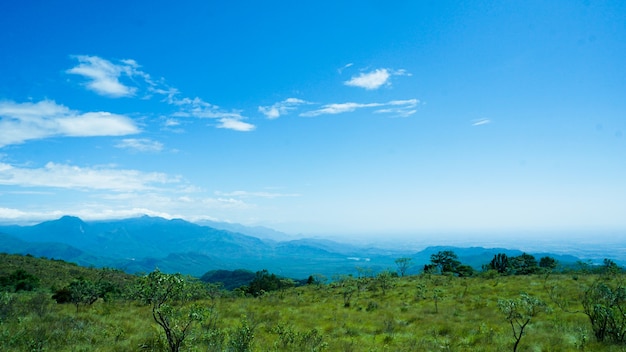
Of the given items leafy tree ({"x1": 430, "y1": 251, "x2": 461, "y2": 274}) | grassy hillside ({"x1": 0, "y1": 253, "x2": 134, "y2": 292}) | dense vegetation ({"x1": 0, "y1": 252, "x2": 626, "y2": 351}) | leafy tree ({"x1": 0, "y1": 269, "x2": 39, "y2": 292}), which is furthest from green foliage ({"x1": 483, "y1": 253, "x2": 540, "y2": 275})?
leafy tree ({"x1": 0, "y1": 269, "x2": 39, "y2": 292})

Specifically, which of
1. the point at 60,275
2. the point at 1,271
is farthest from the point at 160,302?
the point at 1,271

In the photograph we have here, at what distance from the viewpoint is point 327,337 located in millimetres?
16688

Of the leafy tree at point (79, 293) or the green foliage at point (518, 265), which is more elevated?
the leafy tree at point (79, 293)

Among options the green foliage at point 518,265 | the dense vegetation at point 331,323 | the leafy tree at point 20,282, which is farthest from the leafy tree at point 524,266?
the leafy tree at point 20,282

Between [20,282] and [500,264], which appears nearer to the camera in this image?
[20,282]

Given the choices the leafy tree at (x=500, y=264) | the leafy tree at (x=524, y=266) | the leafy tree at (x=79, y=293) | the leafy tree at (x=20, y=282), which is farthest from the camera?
the leafy tree at (x=500, y=264)

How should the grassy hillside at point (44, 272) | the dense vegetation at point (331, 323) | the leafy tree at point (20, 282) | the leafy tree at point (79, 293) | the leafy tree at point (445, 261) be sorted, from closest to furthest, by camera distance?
the dense vegetation at point (331, 323) → the leafy tree at point (79, 293) → the leafy tree at point (20, 282) → the grassy hillside at point (44, 272) → the leafy tree at point (445, 261)

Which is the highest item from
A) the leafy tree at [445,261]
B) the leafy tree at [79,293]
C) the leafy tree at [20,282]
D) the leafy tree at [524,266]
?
the leafy tree at [79,293]

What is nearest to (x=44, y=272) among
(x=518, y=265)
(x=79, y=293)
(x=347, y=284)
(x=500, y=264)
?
(x=79, y=293)

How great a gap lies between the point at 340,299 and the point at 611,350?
72.8 feet

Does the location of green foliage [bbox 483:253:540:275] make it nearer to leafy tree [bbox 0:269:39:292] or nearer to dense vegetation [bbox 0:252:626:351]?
dense vegetation [bbox 0:252:626:351]

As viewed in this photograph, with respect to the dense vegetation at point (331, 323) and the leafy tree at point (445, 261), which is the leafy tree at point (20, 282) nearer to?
the dense vegetation at point (331, 323)

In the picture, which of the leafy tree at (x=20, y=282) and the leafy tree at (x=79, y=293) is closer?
the leafy tree at (x=79, y=293)

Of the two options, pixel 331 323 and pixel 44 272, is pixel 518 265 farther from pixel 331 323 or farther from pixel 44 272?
pixel 44 272
